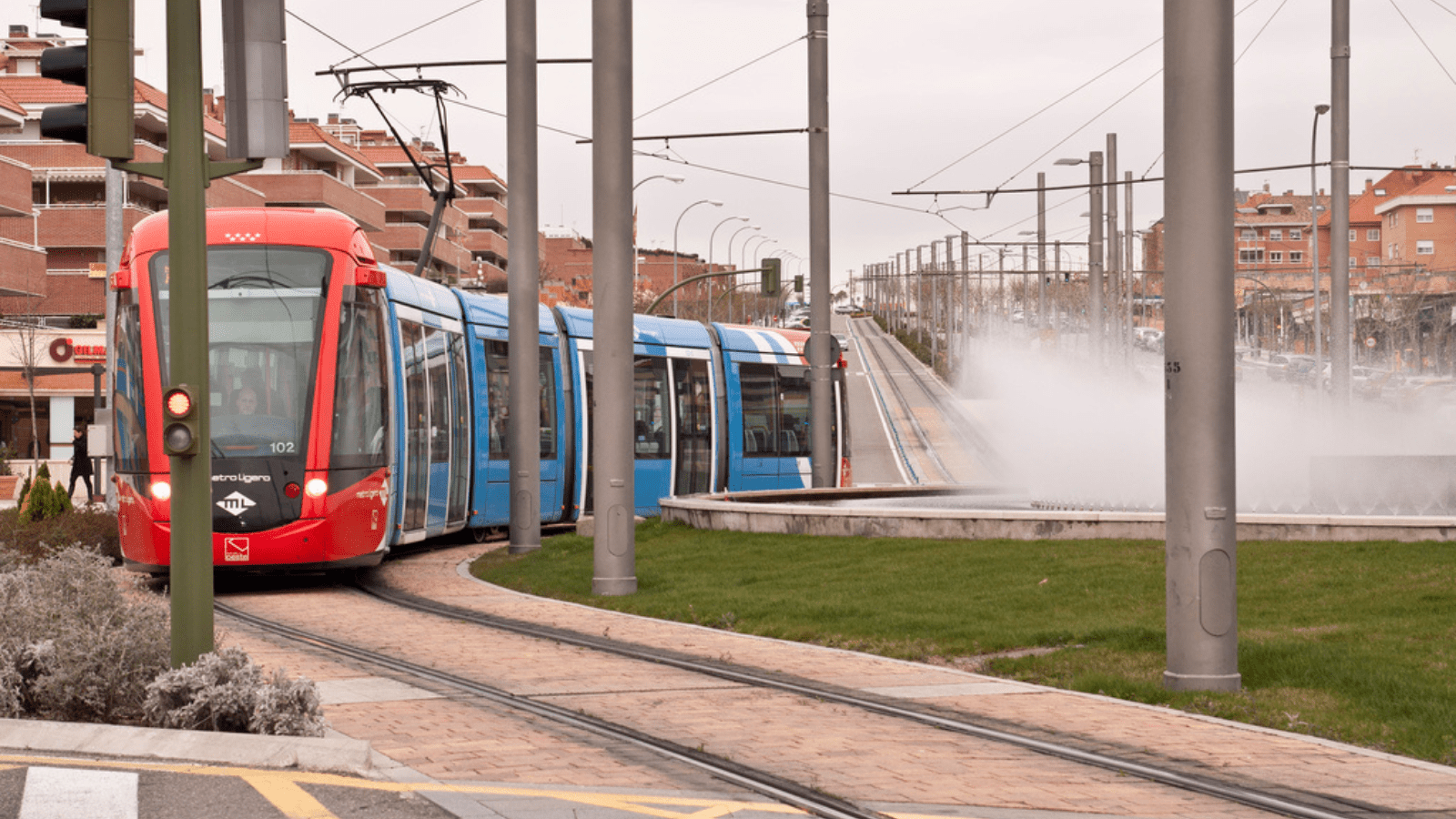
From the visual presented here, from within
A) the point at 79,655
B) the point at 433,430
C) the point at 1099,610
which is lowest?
the point at 1099,610

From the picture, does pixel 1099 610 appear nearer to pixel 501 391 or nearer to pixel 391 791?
pixel 391 791

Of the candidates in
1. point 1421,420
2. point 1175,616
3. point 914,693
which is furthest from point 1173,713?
point 1421,420

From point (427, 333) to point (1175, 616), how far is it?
11184 millimetres

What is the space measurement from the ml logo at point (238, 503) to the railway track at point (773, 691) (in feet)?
4.95

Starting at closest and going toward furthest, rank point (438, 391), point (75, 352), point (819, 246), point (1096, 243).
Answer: point (438, 391) → point (819, 246) → point (1096, 243) → point (75, 352)

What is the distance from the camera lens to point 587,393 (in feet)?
81.4

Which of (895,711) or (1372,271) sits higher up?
(1372,271)

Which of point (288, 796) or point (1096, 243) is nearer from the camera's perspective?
point (288, 796)

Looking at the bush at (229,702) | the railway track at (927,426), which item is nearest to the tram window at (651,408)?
the railway track at (927,426)

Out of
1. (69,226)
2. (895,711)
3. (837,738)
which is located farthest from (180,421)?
(69,226)

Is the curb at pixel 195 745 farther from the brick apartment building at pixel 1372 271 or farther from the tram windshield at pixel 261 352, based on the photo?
the brick apartment building at pixel 1372 271

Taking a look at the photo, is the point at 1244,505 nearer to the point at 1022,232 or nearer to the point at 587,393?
the point at 587,393

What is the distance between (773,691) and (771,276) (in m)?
35.2

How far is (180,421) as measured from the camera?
315 inches
